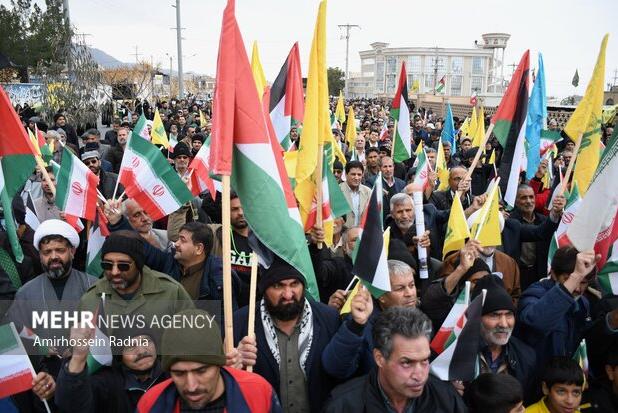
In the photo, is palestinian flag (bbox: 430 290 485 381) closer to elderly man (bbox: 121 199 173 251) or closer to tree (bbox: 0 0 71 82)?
elderly man (bbox: 121 199 173 251)

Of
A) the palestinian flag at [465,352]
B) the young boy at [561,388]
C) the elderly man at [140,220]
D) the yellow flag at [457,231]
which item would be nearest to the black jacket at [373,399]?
the palestinian flag at [465,352]

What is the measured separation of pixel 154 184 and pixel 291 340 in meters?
2.46

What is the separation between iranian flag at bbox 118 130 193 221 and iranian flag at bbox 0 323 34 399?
1992 mm

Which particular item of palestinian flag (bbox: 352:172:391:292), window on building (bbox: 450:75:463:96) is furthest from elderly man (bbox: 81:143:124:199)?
window on building (bbox: 450:75:463:96)

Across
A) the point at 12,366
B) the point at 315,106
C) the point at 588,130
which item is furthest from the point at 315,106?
the point at 588,130

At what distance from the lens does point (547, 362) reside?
332 centimetres

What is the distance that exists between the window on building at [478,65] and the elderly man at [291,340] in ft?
329

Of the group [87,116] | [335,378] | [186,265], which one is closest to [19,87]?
[87,116]

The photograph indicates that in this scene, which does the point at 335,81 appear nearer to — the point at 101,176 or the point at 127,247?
the point at 101,176

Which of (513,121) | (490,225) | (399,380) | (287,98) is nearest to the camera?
(399,380)

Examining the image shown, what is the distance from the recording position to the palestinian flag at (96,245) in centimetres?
442

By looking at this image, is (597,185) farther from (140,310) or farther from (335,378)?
(140,310)

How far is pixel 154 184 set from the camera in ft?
15.9

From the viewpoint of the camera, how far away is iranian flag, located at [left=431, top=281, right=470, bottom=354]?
3004 millimetres
